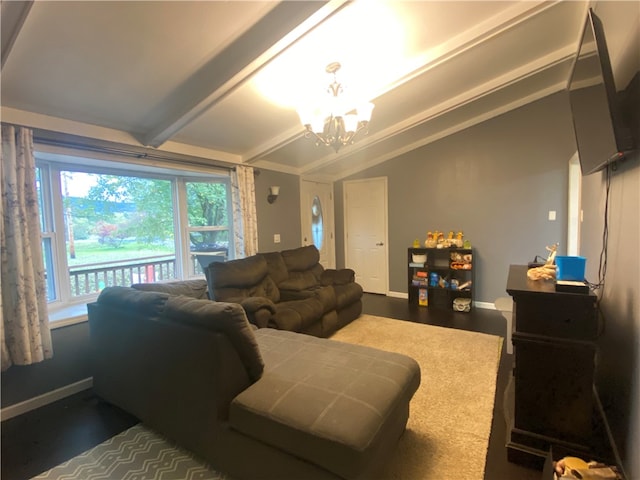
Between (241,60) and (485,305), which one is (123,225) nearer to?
(241,60)

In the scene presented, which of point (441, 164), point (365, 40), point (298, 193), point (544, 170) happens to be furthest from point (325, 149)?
point (544, 170)

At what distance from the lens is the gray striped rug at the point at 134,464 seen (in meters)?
1.72

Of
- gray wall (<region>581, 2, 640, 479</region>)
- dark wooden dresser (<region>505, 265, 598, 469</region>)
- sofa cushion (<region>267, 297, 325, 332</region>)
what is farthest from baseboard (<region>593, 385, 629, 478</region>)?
sofa cushion (<region>267, 297, 325, 332</region>)

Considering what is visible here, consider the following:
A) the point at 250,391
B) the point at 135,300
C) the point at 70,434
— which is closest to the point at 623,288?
the point at 250,391

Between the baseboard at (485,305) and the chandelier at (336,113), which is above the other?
the chandelier at (336,113)

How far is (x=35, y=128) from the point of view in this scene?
7.66ft

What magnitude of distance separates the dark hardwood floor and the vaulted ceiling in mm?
2113

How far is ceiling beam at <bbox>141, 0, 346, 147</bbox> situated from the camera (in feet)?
6.17

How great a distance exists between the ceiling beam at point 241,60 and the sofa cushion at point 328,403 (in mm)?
1949

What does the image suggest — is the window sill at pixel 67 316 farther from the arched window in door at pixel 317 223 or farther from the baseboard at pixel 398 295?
the baseboard at pixel 398 295

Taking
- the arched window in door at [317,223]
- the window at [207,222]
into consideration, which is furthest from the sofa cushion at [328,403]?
the arched window in door at [317,223]

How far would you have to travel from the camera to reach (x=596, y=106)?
1.71 metres

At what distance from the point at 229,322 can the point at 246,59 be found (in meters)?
1.72

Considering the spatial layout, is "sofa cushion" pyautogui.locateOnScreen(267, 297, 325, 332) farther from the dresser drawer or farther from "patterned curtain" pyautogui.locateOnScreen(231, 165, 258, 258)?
the dresser drawer
